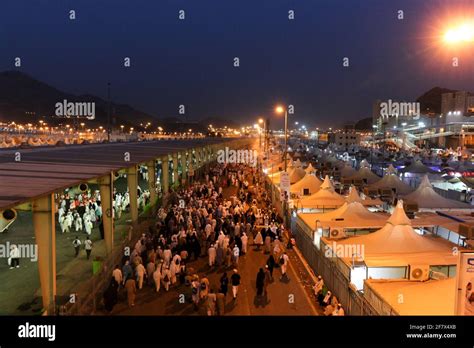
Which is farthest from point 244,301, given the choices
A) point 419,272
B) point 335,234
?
point 419,272

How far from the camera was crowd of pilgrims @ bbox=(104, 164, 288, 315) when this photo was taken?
37.0 feet

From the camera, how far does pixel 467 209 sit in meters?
18.7

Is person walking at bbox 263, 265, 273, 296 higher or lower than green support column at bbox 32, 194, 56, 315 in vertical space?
lower

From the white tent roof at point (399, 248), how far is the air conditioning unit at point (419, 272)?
0.35 meters

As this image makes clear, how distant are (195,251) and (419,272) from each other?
24.7 feet

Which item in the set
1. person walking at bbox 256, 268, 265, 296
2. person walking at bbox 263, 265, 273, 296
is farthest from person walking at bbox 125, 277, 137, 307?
person walking at bbox 263, 265, 273, 296

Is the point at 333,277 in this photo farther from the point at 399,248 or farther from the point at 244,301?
the point at 244,301

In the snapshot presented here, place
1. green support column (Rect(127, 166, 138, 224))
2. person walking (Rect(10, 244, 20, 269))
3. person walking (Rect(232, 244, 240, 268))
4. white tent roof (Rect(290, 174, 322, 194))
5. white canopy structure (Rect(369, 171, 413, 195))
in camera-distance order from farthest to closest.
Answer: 1. white canopy structure (Rect(369, 171, 413, 195))
2. white tent roof (Rect(290, 174, 322, 194))
3. green support column (Rect(127, 166, 138, 224))
4. person walking (Rect(232, 244, 240, 268))
5. person walking (Rect(10, 244, 20, 269))

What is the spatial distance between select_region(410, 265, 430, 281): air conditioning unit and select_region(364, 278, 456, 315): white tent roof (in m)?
1.46

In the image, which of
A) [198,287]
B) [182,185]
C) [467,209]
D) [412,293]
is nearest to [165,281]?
[198,287]

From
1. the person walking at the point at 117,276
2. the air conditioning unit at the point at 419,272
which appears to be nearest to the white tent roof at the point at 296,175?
the person walking at the point at 117,276

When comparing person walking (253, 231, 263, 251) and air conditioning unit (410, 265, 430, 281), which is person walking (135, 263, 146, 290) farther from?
air conditioning unit (410, 265, 430, 281)

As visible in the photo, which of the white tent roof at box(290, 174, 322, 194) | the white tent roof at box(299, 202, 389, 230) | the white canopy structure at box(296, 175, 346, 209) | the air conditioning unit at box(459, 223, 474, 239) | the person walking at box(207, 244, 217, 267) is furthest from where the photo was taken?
the white tent roof at box(290, 174, 322, 194)
